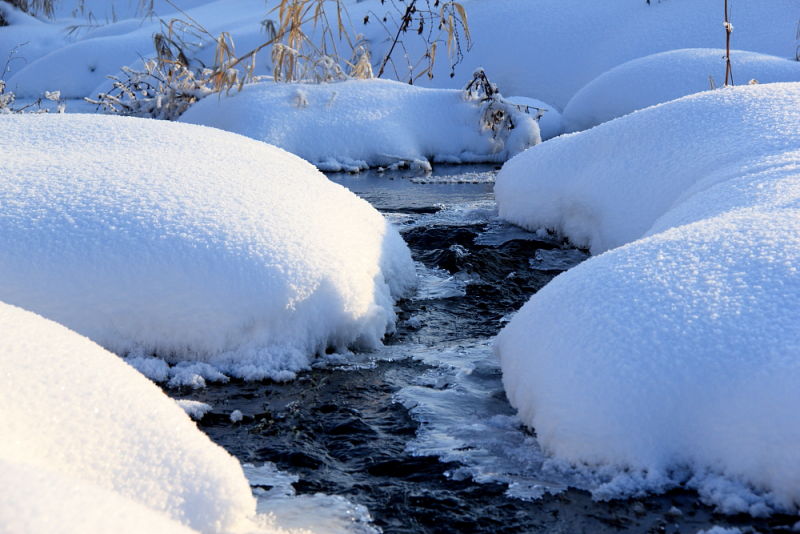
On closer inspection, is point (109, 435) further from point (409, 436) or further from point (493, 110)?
point (493, 110)

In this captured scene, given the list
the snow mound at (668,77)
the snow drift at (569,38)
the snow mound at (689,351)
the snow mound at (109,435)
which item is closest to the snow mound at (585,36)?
the snow drift at (569,38)

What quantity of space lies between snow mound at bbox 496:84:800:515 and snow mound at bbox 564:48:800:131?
386cm

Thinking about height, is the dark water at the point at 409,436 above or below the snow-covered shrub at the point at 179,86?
below

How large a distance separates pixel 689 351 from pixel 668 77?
521 centimetres

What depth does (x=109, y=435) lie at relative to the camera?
5.07ft

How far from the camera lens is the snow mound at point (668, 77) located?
6551 mm

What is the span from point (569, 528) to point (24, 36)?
1291 cm

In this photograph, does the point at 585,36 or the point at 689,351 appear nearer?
the point at 689,351

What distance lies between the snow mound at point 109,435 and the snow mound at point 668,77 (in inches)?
222

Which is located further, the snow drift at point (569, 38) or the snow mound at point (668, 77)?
the snow drift at point (569, 38)

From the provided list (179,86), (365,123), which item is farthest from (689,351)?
(179,86)

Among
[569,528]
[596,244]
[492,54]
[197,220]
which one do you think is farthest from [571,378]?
[492,54]

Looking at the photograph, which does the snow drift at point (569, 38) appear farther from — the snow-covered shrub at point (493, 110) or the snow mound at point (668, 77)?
the snow-covered shrub at point (493, 110)

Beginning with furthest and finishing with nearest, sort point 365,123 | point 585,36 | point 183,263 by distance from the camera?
point 585,36, point 365,123, point 183,263
